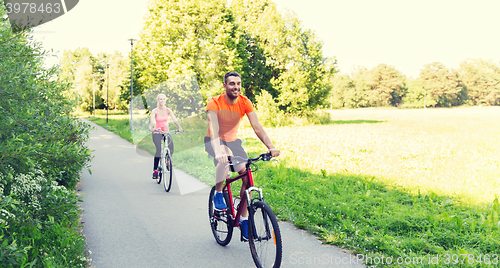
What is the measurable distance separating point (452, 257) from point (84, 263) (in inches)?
153

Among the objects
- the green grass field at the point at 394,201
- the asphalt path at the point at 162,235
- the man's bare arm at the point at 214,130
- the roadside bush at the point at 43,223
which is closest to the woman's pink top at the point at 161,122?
the asphalt path at the point at 162,235

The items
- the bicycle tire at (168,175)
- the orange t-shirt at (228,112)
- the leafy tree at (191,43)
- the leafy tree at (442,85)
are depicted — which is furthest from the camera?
the leafy tree at (442,85)

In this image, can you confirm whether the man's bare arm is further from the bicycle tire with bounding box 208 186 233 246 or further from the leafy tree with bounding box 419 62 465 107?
the leafy tree with bounding box 419 62 465 107

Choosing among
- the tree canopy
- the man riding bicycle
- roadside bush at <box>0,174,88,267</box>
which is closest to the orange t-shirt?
the man riding bicycle

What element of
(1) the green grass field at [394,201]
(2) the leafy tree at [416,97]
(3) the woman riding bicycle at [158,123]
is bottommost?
(1) the green grass field at [394,201]

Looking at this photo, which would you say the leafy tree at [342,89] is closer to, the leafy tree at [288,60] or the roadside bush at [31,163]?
the leafy tree at [288,60]

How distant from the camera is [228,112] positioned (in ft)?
13.2

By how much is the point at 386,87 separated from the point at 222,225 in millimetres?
109928

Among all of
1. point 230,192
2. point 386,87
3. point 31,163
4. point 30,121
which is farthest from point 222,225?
point 386,87

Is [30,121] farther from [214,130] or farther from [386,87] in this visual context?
[386,87]

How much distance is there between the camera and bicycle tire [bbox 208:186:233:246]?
431 centimetres

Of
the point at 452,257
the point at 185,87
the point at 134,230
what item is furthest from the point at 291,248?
the point at 185,87

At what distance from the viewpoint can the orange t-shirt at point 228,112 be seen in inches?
156

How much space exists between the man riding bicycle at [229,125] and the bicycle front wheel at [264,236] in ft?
0.85
